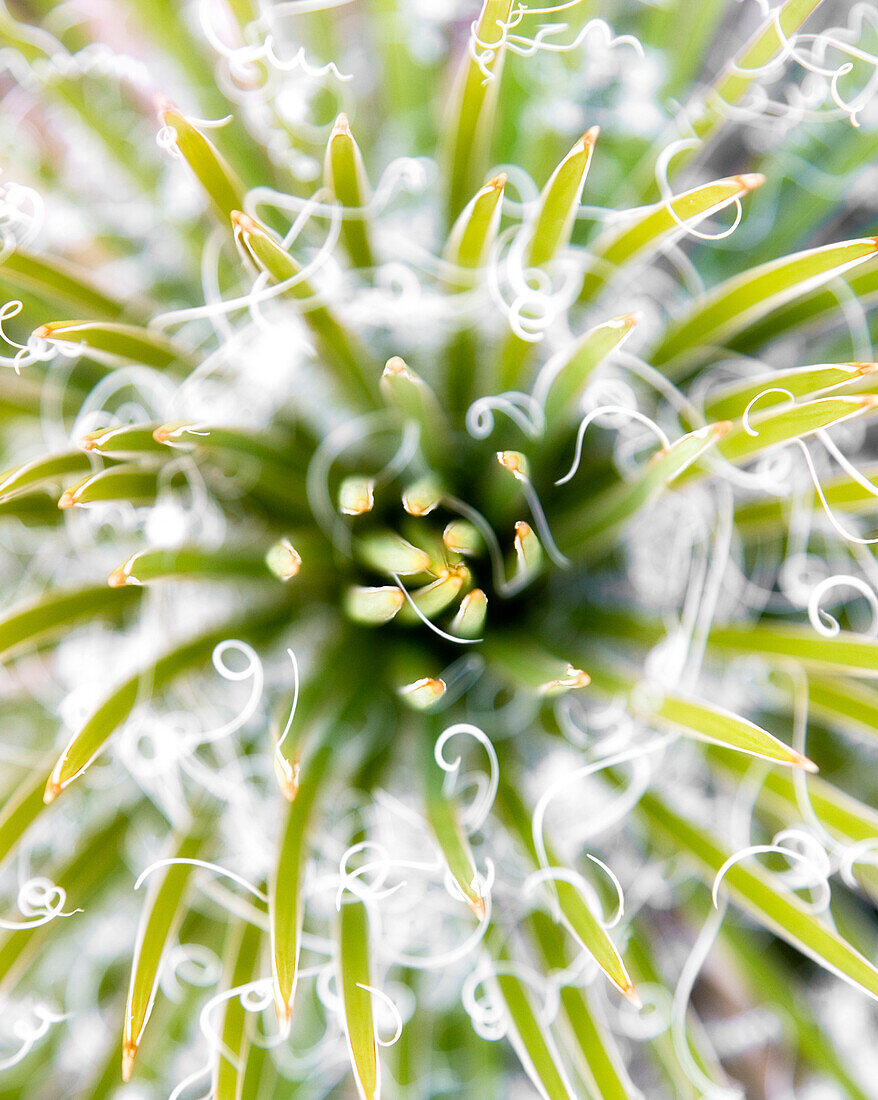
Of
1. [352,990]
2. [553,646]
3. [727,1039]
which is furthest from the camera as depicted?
[727,1039]

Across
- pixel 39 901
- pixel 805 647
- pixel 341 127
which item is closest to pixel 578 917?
pixel 805 647

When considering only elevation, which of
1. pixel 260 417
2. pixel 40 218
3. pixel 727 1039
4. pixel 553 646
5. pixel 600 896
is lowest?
pixel 727 1039

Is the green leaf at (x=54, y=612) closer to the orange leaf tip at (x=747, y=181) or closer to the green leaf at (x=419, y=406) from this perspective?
the green leaf at (x=419, y=406)

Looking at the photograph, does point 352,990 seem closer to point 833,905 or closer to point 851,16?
point 833,905

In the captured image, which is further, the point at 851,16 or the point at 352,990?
the point at 851,16

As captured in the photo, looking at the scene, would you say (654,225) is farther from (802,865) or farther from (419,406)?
Result: (802,865)

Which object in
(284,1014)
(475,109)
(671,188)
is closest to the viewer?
(284,1014)

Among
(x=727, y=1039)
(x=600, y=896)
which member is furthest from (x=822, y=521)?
(x=727, y=1039)
